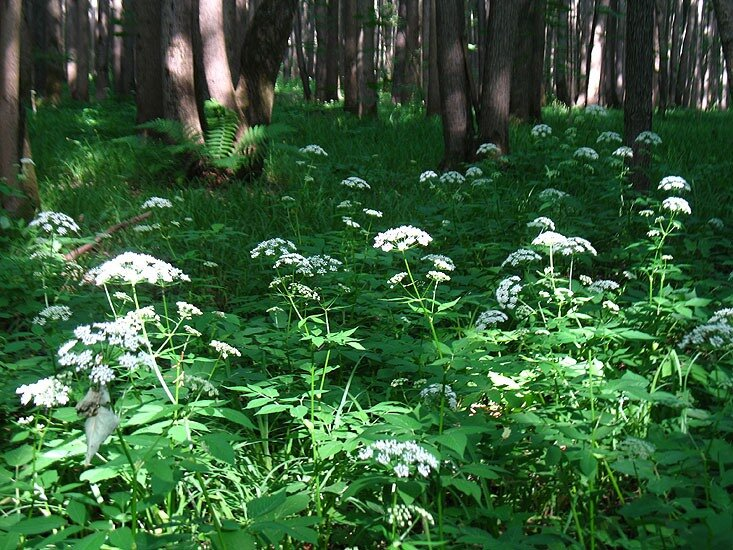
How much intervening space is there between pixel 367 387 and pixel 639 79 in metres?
4.41

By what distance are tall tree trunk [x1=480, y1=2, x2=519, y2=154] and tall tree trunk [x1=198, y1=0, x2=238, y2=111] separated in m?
2.84

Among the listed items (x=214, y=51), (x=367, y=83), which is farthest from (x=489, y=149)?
(x=367, y=83)

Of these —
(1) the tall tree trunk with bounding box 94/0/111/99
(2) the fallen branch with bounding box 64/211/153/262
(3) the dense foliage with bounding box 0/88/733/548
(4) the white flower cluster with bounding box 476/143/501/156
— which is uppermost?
(1) the tall tree trunk with bounding box 94/0/111/99

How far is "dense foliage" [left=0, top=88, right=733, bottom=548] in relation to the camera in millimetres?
1765

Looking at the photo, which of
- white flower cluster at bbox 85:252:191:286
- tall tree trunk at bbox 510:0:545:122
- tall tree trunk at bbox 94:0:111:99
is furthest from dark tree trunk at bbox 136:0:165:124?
tall tree trunk at bbox 94:0:111:99

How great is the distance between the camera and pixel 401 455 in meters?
1.62

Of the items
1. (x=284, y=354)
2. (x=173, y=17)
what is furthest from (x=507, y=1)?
(x=284, y=354)

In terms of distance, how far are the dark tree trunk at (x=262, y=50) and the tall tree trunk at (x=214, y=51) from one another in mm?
339

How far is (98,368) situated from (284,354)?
1.27 meters

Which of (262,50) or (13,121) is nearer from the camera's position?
(13,121)

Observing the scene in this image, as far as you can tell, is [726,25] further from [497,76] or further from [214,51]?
[214,51]

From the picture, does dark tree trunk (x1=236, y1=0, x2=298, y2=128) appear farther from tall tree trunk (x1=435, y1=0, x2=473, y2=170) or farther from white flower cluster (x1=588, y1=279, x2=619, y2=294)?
white flower cluster (x1=588, y1=279, x2=619, y2=294)

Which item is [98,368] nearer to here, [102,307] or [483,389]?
[483,389]

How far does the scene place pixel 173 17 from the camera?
6215 millimetres
